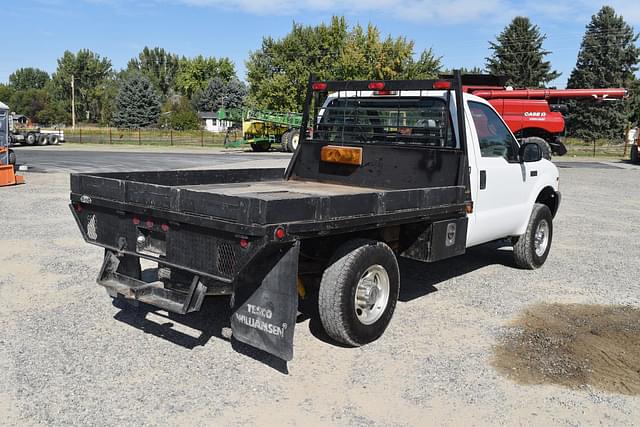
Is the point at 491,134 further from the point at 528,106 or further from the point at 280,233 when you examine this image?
the point at 528,106

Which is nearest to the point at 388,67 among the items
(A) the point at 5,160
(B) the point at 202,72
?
(A) the point at 5,160

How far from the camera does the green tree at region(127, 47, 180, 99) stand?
397 ft

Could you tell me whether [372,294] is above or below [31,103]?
Result: below

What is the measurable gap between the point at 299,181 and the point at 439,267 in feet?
7.07

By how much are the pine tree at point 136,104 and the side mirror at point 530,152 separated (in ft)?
241

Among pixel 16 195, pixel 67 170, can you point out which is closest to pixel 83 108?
pixel 67 170

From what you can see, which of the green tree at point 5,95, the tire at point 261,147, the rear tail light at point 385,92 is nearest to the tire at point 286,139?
the tire at point 261,147

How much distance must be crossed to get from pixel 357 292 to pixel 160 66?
125647 mm

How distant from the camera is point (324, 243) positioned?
4.79 meters

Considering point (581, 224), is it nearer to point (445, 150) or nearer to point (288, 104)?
point (445, 150)

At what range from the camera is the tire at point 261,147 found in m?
36.7

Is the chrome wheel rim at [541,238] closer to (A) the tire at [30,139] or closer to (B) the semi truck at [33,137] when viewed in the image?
(B) the semi truck at [33,137]

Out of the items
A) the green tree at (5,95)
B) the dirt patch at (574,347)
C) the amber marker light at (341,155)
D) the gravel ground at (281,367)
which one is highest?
the green tree at (5,95)

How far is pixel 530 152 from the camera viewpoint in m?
6.88
